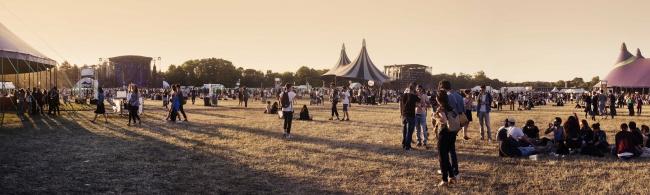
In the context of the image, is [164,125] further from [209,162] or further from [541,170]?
[541,170]

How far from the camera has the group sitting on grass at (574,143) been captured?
34.4ft

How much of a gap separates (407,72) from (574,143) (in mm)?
91397

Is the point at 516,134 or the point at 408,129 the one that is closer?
the point at 516,134

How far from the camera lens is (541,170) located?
8.96 metres

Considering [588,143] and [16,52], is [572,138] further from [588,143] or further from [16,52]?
[16,52]

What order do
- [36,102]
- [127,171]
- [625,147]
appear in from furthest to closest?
[36,102], [625,147], [127,171]

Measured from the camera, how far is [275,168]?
29.6 feet

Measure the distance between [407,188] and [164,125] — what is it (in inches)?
502

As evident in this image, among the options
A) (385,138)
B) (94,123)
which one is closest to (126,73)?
(94,123)

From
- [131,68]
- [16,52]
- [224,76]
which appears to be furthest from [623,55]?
[131,68]

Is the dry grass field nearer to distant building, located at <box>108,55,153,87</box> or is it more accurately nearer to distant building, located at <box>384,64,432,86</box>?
distant building, located at <box>384,64,432,86</box>

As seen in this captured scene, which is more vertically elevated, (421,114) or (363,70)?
(363,70)

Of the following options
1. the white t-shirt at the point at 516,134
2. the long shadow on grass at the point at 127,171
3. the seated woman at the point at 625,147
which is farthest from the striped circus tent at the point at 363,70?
the seated woman at the point at 625,147

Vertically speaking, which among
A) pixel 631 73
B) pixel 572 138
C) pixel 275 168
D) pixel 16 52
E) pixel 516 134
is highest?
pixel 631 73
